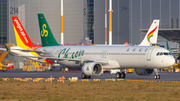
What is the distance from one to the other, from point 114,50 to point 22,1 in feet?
240

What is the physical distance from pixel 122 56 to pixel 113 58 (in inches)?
52.9

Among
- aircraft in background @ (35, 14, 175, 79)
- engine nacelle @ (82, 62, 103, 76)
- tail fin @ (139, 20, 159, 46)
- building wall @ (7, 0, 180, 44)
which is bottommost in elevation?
engine nacelle @ (82, 62, 103, 76)

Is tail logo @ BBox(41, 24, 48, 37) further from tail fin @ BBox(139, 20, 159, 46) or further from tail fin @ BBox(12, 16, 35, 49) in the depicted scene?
tail fin @ BBox(139, 20, 159, 46)

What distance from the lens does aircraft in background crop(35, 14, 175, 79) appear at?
39312 mm

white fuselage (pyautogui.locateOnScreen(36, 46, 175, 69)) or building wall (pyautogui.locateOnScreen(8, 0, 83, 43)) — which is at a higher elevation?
building wall (pyautogui.locateOnScreen(8, 0, 83, 43))

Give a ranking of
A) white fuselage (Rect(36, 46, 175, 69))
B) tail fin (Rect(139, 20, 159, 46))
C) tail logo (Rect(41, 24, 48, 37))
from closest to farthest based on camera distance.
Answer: white fuselage (Rect(36, 46, 175, 69)) → tail logo (Rect(41, 24, 48, 37)) → tail fin (Rect(139, 20, 159, 46))

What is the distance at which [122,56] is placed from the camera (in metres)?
41.0

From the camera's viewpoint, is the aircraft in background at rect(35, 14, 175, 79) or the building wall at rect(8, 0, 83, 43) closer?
the aircraft in background at rect(35, 14, 175, 79)

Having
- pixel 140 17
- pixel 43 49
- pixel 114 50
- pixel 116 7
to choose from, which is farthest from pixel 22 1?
pixel 114 50

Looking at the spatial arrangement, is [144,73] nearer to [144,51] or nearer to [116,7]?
[144,51]

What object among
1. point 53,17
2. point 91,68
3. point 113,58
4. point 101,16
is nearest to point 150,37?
point 113,58

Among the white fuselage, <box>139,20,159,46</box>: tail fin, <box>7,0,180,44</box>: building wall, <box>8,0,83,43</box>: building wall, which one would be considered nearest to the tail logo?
the white fuselage

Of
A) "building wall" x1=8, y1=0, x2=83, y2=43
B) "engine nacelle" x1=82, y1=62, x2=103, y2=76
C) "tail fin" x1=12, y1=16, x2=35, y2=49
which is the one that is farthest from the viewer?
"building wall" x1=8, y1=0, x2=83, y2=43

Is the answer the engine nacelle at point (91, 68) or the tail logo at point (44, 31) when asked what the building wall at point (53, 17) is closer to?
the tail logo at point (44, 31)
